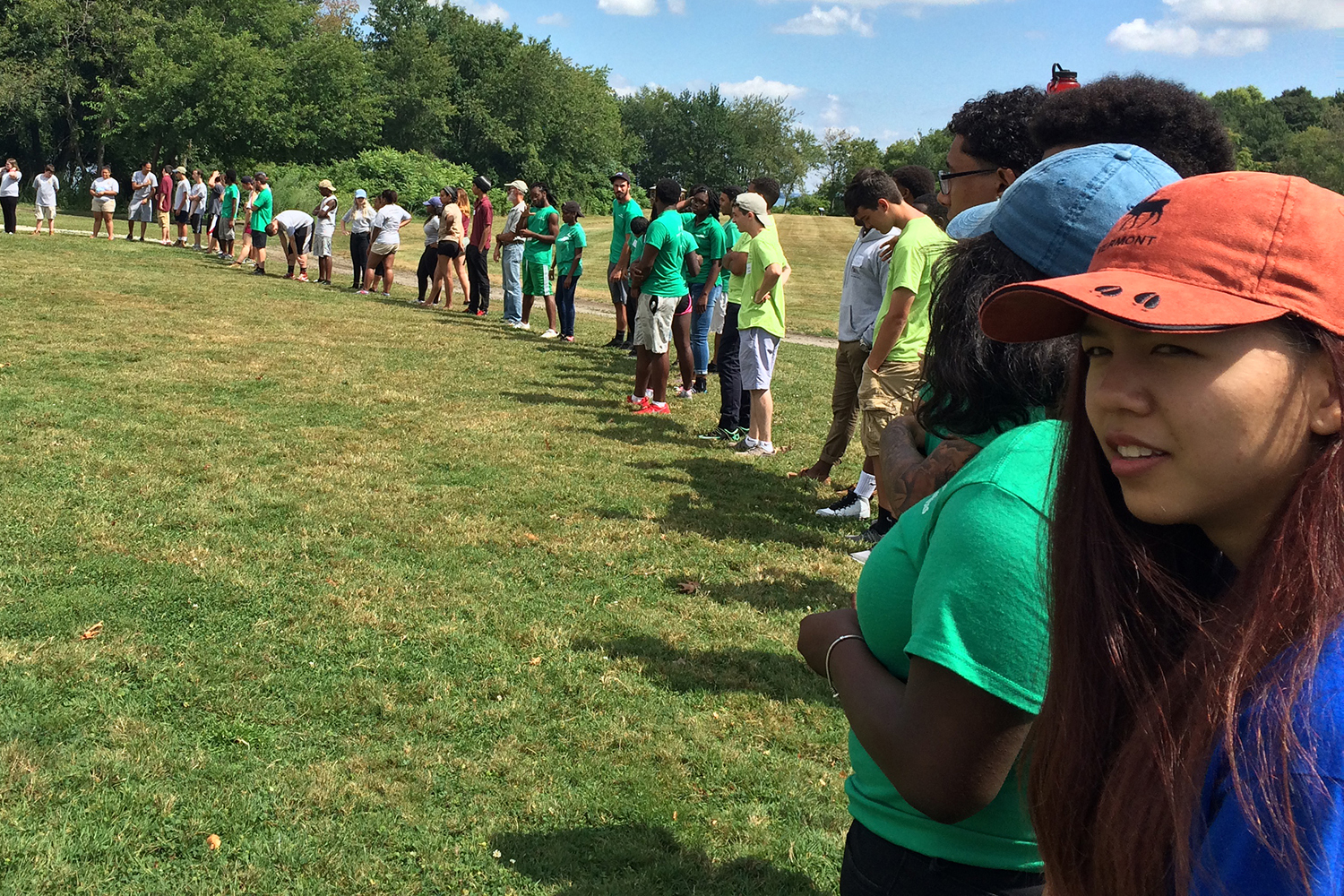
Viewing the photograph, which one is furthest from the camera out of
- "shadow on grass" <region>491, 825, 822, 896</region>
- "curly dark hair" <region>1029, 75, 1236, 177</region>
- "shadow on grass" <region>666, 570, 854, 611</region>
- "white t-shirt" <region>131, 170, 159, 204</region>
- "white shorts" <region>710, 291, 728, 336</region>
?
"white t-shirt" <region>131, 170, 159, 204</region>

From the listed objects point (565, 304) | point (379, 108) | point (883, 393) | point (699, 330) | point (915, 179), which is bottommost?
point (883, 393)

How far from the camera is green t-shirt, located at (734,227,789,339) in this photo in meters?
8.32

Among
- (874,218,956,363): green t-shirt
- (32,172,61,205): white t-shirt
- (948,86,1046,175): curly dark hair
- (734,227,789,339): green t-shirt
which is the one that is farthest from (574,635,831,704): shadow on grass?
(32,172,61,205): white t-shirt

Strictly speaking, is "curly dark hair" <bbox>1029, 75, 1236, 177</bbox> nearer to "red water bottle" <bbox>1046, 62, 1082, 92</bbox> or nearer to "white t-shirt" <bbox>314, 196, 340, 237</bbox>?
"red water bottle" <bbox>1046, 62, 1082, 92</bbox>

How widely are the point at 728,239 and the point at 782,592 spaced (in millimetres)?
7049

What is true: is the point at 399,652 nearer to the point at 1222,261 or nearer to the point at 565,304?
the point at 1222,261

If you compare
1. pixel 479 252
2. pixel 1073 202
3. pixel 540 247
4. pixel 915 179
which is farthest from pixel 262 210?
pixel 1073 202

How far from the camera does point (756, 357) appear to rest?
27.4ft

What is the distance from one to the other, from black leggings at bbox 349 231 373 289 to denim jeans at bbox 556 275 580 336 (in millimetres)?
5455

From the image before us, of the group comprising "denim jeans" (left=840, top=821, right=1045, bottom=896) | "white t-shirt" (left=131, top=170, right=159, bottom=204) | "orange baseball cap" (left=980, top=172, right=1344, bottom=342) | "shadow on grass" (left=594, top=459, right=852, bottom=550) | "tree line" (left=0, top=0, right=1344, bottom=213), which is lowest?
"shadow on grass" (left=594, top=459, right=852, bottom=550)

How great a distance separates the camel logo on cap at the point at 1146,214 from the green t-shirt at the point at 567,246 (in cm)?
1350

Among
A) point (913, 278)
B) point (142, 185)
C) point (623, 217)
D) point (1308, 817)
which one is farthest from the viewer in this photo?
point (142, 185)

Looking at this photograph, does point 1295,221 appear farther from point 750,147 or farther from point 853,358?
point 750,147

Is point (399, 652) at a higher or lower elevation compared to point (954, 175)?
lower
